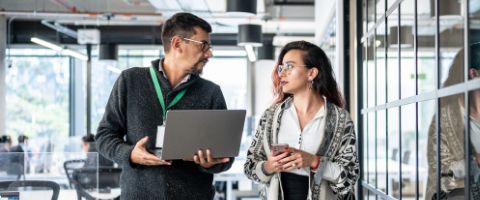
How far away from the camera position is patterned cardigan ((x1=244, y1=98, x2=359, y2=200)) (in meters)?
2.42

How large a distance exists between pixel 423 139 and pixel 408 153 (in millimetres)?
374

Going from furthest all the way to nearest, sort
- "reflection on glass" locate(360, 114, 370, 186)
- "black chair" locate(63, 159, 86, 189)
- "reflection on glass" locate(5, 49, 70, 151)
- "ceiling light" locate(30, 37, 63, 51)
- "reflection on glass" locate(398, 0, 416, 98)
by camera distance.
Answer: "ceiling light" locate(30, 37, 63, 51)
"reflection on glass" locate(5, 49, 70, 151)
"black chair" locate(63, 159, 86, 189)
"reflection on glass" locate(360, 114, 370, 186)
"reflection on glass" locate(398, 0, 416, 98)

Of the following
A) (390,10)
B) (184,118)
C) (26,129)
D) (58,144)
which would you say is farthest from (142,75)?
(58,144)

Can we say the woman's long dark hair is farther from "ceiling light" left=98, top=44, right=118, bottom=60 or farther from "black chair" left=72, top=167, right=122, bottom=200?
"ceiling light" left=98, top=44, right=118, bottom=60

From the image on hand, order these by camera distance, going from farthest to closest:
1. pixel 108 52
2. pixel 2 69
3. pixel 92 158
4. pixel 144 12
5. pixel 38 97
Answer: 1. pixel 108 52
2. pixel 144 12
3. pixel 38 97
4. pixel 2 69
5. pixel 92 158

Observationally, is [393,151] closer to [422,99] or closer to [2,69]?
[422,99]

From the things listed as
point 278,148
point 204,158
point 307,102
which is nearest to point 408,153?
point 307,102

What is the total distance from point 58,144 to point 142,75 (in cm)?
851

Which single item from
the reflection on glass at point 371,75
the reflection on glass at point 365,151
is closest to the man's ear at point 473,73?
the reflection on glass at point 371,75

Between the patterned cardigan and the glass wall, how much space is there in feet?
0.97

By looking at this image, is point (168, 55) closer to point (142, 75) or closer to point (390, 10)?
point (142, 75)

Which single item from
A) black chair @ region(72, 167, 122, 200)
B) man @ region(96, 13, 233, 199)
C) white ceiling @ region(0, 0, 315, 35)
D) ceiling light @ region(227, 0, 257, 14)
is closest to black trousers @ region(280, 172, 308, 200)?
man @ region(96, 13, 233, 199)

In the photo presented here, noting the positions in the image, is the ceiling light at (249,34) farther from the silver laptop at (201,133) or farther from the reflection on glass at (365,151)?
the silver laptop at (201,133)

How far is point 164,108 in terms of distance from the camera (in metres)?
2.47
